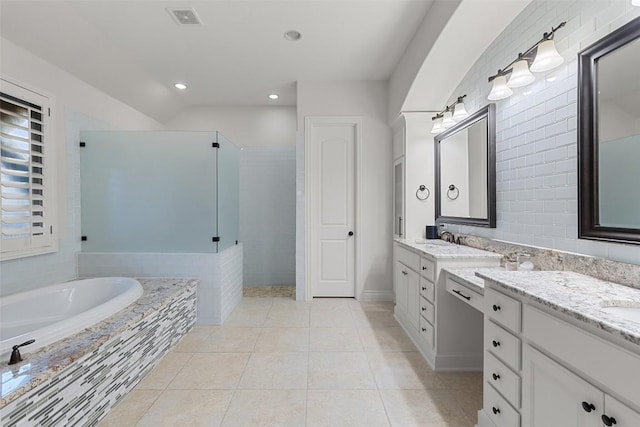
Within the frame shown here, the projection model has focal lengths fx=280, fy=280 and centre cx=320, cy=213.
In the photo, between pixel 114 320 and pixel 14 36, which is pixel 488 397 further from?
pixel 14 36

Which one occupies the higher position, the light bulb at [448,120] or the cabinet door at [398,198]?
the light bulb at [448,120]

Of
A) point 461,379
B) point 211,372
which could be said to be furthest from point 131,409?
point 461,379

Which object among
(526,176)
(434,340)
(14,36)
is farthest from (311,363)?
(14,36)

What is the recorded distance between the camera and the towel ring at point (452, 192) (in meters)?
2.70

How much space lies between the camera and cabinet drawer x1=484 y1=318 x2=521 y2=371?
1.25 meters

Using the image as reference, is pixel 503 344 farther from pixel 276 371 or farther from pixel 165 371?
pixel 165 371

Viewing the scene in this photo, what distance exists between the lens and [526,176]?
1.93 metres

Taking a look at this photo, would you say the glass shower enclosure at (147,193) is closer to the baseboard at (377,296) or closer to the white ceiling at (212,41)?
the white ceiling at (212,41)

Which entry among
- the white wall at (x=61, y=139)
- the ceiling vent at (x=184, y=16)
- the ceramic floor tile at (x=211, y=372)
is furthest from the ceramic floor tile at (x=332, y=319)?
the ceiling vent at (x=184, y=16)

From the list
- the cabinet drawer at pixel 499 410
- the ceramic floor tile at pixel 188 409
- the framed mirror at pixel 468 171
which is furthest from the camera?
the framed mirror at pixel 468 171

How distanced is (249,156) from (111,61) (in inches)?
77.8

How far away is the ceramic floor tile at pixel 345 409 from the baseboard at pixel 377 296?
1.79 metres

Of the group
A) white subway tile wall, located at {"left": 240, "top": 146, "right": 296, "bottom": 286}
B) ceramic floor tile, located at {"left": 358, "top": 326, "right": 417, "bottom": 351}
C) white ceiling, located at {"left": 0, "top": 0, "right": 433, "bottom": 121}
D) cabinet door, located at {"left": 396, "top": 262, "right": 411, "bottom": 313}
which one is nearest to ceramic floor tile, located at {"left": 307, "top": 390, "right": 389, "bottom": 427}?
ceramic floor tile, located at {"left": 358, "top": 326, "right": 417, "bottom": 351}

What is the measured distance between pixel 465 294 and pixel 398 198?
70.3 inches
